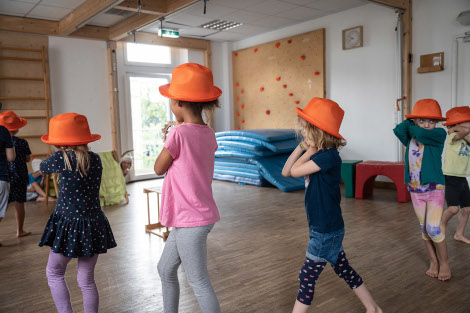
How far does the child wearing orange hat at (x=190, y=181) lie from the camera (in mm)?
1651

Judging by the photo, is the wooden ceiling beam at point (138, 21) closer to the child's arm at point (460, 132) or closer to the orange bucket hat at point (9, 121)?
the orange bucket hat at point (9, 121)

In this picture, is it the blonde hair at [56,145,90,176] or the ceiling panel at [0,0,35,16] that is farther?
the ceiling panel at [0,0,35,16]

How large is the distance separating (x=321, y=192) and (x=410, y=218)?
300 centimetres

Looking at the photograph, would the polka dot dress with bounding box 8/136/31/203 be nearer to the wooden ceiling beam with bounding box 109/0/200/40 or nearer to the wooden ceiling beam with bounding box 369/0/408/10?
the wooden ceiling beam with bounding box 109/0/200/40

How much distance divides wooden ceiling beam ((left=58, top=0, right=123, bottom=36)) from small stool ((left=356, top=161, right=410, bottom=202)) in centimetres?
408

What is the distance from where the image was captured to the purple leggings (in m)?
1.99

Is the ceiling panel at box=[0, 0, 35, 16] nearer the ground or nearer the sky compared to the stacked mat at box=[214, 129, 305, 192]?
nearer the sky

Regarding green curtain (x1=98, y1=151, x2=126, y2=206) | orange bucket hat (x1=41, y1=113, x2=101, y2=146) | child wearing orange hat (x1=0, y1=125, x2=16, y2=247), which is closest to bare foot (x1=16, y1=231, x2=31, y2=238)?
child wearing orange hat (x1=0, y1=125, x2=16, y2=247)

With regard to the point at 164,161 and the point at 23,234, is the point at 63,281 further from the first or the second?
the point at 23,234

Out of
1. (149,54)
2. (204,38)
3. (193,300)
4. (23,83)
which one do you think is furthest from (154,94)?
(193,300)

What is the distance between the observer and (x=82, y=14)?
6082 millimetres

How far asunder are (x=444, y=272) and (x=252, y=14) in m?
5.51

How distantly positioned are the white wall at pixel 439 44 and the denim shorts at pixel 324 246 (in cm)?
461

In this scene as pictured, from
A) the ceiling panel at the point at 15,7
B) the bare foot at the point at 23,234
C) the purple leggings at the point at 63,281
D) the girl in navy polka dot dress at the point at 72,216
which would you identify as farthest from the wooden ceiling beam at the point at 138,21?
the purple leggings at the point at 63,281
